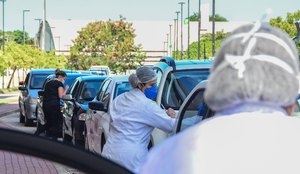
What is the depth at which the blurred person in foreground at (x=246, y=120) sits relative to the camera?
248 cm

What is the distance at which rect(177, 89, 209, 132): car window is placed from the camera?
7805mm

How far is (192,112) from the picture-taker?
26.7 ft

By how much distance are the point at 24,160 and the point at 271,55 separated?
76cm

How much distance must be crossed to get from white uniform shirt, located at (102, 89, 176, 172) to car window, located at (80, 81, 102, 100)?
10.8 metres

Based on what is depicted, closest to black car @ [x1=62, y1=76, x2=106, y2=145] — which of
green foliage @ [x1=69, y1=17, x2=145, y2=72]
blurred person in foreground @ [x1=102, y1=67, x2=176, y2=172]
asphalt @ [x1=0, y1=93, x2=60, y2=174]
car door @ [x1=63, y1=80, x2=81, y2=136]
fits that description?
car door @ [x1=63, y1=80, x2=81, y2=136]

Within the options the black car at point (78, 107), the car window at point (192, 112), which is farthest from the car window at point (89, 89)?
the car window at point (192, 112)

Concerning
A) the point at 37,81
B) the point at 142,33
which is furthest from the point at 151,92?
the point at 142,33

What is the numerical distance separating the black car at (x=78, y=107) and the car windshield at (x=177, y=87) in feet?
18.1

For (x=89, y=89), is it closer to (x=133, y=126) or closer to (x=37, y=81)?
(x=37, y=81)

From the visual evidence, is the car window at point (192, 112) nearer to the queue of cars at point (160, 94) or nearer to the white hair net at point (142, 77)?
the queue of cars at point (160, 94)

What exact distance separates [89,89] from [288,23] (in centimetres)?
6847

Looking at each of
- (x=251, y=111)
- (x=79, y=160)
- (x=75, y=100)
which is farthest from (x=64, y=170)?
(x=75, y=100)

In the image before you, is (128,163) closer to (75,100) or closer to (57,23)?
(75,100)

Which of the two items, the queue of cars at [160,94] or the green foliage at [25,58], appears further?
the green foliage at [25,58]
